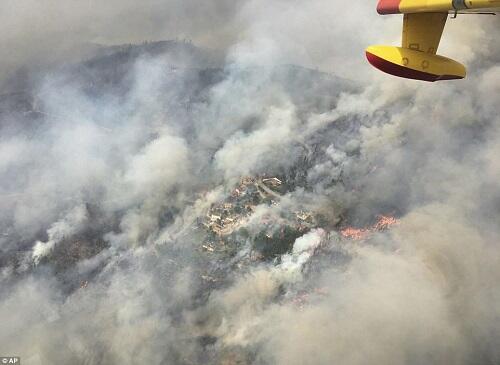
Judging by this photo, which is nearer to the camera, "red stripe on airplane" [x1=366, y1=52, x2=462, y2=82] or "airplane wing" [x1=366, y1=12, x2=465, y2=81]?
"airplane wing" [x1=366, y1=12, x2=465, y2=81]

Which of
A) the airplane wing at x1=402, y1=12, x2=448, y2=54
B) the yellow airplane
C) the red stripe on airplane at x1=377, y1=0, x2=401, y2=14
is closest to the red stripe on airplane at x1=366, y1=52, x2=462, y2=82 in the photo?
the yellow airplane

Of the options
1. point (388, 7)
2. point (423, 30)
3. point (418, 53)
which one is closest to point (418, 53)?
point (418, 53)

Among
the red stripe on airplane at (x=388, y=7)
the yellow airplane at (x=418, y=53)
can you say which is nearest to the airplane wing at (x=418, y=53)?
the yellow airplane at (x=418, y=53)

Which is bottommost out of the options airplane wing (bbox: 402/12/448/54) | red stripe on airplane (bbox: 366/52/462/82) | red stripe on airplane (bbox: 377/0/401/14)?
red stripe on airplane (bbox: 366/52/462/82)

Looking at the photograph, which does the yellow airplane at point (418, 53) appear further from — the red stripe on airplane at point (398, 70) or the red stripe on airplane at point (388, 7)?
the red stripe on airplane at point (388, 7)

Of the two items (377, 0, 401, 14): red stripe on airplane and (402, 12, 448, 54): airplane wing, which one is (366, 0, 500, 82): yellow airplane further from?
(377, 0, 401, 14): red stripe on airplane

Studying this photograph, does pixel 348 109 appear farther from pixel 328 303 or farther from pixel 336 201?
pixel 328 303

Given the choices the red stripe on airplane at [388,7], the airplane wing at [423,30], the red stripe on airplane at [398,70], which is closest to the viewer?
the red stripe on airplane at [388,7]

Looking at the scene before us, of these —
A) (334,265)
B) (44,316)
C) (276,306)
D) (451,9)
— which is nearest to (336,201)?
(334,265)
